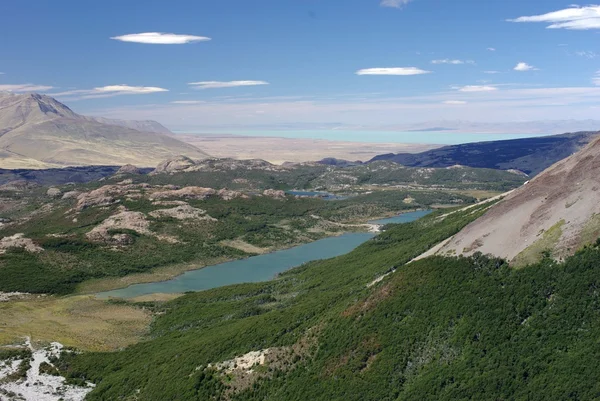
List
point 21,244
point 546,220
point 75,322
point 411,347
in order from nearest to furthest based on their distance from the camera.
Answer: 1. point 411,347
2. point 546,220
3. point 75,322
4. point 21,244

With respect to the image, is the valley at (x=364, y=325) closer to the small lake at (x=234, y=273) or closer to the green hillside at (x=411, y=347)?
the green hillside at (x=411, y=347)

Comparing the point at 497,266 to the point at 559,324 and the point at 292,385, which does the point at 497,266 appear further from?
the point at 292,385

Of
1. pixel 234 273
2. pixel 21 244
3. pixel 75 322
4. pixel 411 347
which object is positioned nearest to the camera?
pixel 411 347

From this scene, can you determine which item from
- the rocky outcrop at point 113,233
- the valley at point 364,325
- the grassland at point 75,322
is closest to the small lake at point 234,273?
the grassland at point 75,322

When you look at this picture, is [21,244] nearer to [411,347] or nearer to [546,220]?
[411,347]

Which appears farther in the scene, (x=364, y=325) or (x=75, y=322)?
(x=75, y=322)

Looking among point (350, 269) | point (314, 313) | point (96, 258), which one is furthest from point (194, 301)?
point (96, 258)

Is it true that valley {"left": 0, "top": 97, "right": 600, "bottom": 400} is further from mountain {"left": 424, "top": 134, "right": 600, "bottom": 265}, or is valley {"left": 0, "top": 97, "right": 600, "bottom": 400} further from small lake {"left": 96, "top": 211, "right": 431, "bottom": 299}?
small lake {"left": 96, "top": 211, "right": 431, "bottom": 299}

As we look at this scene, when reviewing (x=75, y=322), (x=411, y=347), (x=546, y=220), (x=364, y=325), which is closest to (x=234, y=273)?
(x=75, y=322)
